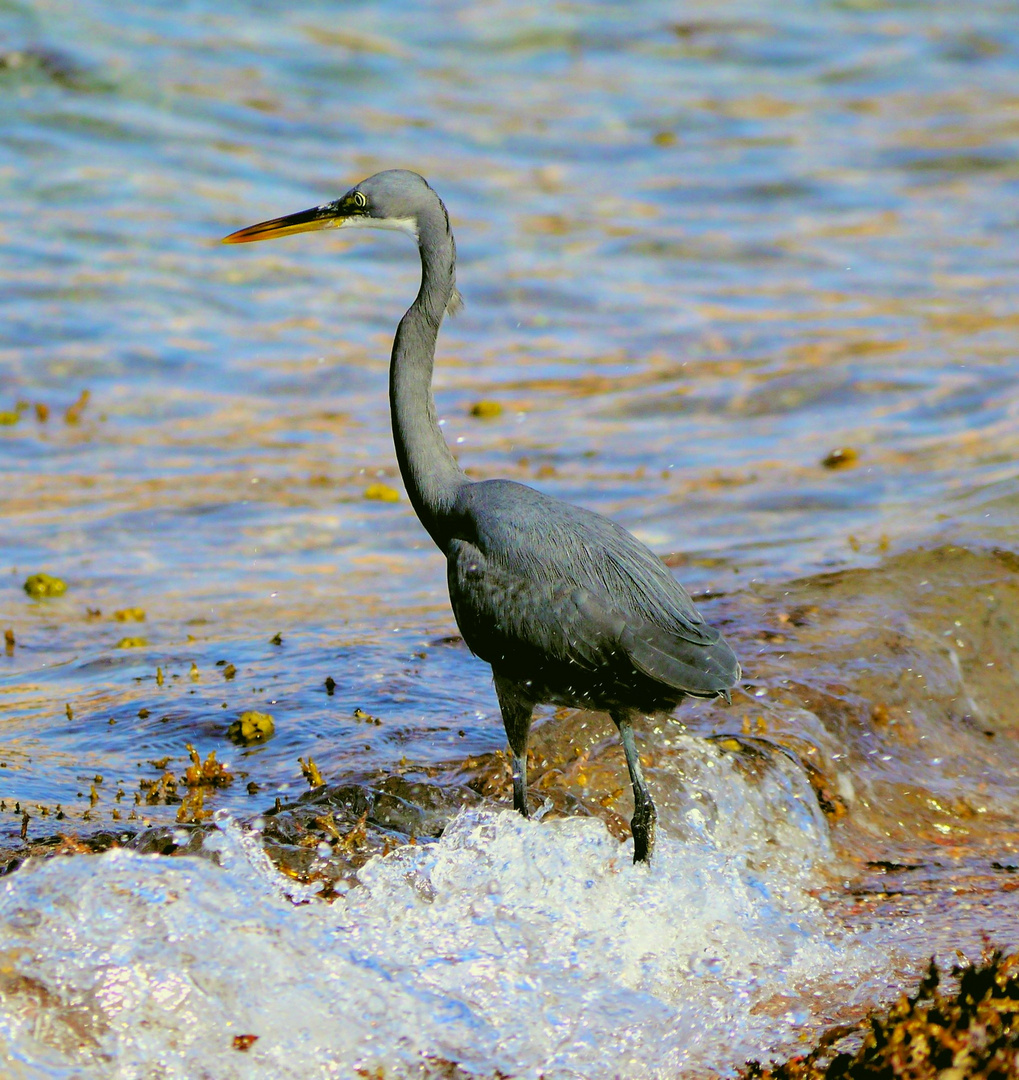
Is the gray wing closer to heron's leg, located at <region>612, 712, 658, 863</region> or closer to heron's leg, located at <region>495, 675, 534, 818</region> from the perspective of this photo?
heron's leg, located at <region>495, 675, 534, 818</region>

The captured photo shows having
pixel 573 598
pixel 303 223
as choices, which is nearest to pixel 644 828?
pixel 573 598

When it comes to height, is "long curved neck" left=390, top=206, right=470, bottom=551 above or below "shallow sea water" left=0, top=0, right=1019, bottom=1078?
above

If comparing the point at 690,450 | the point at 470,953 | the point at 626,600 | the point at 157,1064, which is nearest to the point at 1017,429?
the point at 690,450

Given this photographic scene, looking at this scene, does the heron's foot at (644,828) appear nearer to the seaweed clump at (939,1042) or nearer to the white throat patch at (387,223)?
the seaweed clump at (939,1042)

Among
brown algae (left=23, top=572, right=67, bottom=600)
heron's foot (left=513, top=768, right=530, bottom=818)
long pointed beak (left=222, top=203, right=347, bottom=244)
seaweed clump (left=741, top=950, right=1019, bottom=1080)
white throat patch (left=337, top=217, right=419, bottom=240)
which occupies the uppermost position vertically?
white throat patch (left=337, top=217, right=419, bottom=240)

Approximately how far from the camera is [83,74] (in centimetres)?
1625

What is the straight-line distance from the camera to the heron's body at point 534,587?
Result: 4750mm

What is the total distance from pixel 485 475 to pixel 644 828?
199 inches

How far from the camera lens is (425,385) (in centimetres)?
539

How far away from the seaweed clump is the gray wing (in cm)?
117

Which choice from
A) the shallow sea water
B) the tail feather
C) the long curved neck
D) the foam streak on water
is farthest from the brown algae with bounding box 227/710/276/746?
the tail feather

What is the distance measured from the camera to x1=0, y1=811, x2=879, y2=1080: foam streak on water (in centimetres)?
376

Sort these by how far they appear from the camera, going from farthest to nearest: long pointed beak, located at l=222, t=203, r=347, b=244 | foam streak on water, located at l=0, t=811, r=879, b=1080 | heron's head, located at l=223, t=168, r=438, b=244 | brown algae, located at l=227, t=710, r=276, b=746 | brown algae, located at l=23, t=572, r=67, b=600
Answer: brown algae, located at l=23, t=572, r=67, b=600, brown algae, located at l=227, t=710, r=276, b=746, long pointed beak, located at l=222, t=203, r=347, b=244, heron's head, located at l=223, t=168, r=438, b=244, foam streak on water, located at l=0, t=811, r=879, b=1080

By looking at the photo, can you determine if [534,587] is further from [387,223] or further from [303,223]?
[303,223]
